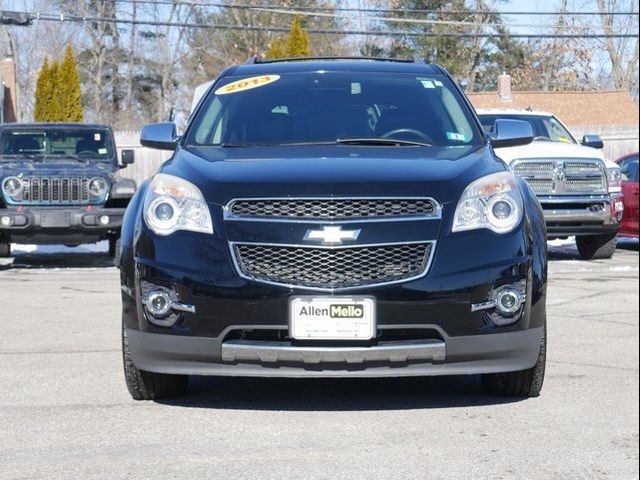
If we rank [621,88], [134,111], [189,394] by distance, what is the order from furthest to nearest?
[134,111] < [621,88] < [189,394]

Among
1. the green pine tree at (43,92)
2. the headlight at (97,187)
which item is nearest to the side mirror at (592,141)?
the headlight at (97,187)

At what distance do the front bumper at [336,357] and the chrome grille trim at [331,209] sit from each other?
56 centimetres

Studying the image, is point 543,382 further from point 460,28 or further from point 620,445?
point 460,28

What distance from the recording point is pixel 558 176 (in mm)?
15992

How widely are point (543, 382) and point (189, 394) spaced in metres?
1.85

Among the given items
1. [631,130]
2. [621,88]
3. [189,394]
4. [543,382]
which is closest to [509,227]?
[543,382]

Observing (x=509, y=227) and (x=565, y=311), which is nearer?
(x=509, y=227)

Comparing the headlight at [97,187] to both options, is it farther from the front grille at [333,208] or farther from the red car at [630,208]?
the front grille at [333,208]

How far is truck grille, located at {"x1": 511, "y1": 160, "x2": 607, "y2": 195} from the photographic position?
52.3ft

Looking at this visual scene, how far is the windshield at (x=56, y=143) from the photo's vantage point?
54.9 feet

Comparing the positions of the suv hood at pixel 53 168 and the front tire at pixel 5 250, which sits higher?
the suv hood at pixel 53 168

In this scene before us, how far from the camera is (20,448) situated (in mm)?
5402

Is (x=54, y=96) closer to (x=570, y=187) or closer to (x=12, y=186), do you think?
(x=12, y=186)

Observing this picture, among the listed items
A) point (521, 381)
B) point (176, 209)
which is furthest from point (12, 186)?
point (521, 381)
